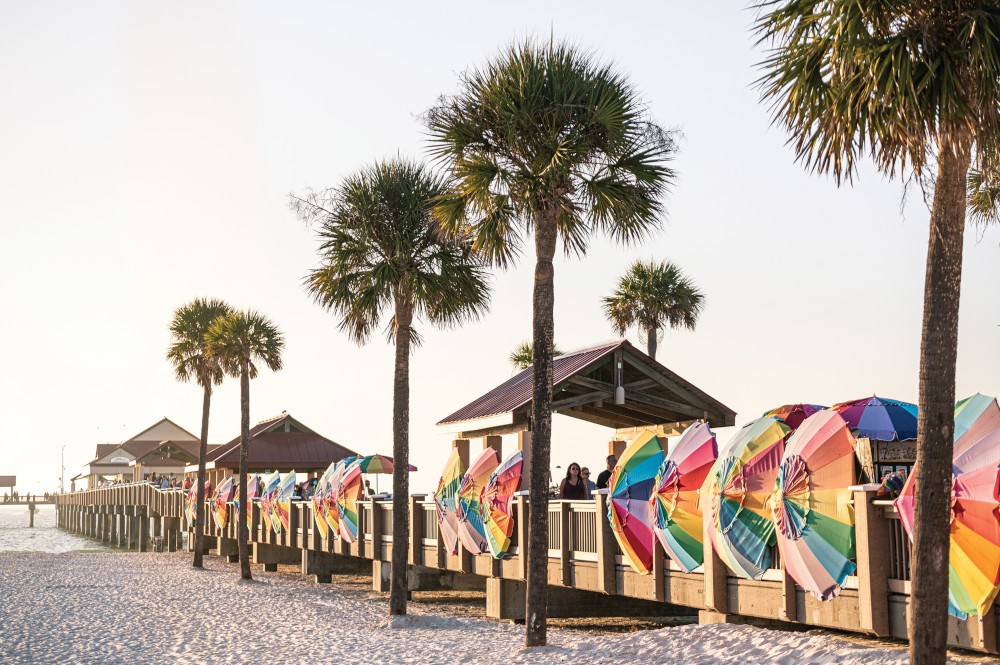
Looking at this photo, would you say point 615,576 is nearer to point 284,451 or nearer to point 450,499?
point 450,499

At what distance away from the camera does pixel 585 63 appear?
14.2 meters

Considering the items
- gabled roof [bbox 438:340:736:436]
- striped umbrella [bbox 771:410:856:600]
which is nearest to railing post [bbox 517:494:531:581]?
gabled roof [bbox 438:340:736:436]

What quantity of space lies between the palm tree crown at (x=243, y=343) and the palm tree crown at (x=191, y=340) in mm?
5054

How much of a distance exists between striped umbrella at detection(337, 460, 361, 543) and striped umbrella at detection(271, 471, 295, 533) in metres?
5.36

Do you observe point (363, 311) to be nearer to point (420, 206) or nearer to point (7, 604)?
point (420, 206)

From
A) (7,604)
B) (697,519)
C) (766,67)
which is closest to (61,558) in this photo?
(7,604)

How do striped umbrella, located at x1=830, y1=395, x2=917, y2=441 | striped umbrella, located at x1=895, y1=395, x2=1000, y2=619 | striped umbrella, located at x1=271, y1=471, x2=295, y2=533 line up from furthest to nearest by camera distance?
striped umbrella, located at x1=271, y1=471, x2=295, y2=533 → striped umbrella, located at x1=830, y1=395, x2=917, y2=441 → striped umbrella, located at x1=895, y1=395, x2=1000, y2=619

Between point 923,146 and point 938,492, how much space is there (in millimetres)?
2721

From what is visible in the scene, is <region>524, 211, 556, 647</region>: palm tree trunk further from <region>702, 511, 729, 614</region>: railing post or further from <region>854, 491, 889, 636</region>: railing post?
<region>854, 491, 889, 636</region>: railing post

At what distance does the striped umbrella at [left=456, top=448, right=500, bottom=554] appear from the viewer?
18953mm

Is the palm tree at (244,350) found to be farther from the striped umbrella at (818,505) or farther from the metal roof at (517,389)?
the striped umbrella at (818,505)

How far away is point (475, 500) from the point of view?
1919 cm

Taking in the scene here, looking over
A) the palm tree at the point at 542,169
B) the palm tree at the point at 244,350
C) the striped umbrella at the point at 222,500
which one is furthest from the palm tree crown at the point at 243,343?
the palm tree at the point at 542,169

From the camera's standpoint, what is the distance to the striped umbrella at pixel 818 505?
11117mm
